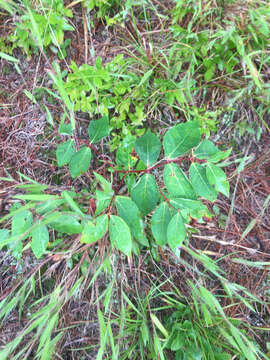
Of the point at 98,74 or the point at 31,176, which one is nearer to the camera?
the point at 98,74

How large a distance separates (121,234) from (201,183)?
355 millimetres

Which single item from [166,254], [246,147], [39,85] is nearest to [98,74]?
[39,85]

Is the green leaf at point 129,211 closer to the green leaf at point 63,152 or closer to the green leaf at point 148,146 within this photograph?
the green leaf at point 148,146

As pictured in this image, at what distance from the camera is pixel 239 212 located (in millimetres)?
1542

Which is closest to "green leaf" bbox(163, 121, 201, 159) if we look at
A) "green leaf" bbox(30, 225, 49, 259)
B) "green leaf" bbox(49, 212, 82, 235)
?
"green leaf" bbox(49, 212, 82, 235)

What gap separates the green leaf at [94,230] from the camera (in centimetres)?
91

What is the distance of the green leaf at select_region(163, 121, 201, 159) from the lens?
913mm

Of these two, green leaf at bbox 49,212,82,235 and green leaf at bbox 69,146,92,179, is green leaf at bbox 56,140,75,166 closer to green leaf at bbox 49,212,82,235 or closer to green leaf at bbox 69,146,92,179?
green leaf at bbox 69,146,92,179

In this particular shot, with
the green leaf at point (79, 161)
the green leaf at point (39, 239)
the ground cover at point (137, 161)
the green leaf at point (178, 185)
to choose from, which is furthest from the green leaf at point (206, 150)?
the green leaf at point (39, 239)

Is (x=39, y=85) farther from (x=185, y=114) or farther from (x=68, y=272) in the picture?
(x=68, y=272)

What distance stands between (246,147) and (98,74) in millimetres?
923

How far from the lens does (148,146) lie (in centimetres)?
96

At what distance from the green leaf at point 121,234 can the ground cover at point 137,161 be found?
339 mm

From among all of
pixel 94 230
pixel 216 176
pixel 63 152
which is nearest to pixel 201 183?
pixel 216 176
